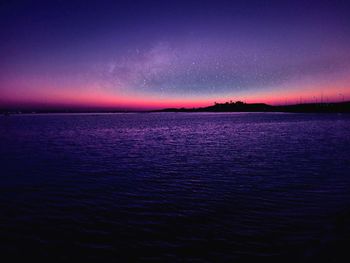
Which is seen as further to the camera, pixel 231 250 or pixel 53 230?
pixel 53 230

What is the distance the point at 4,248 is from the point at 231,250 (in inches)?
334

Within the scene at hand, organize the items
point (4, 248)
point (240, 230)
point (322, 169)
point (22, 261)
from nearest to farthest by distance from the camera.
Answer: point (22, 261) < point (4, 248) < point (240, 230) < point (322, 169)

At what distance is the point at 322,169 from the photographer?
82.7 feet

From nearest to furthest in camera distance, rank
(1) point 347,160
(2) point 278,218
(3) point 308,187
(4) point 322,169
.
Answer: (2) point 278,218 < (3) point 308,187 < (4) point 322,169 < (1) point 347,160

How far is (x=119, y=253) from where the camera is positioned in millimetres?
10453

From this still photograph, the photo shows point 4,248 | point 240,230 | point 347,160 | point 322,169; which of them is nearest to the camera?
point 4,248

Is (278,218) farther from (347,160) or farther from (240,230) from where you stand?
(347,160)

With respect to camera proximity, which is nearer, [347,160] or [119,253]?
[119,253]

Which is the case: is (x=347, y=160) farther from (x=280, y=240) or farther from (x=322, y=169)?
(x=280, y=240)

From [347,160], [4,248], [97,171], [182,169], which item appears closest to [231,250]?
[4,248]

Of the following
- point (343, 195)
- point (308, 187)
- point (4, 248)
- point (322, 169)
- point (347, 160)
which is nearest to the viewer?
point (4, 248)

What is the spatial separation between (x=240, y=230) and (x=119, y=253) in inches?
201

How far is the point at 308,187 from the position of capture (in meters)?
19.1

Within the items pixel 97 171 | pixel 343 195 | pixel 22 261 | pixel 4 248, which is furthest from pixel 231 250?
pixel 97 171
